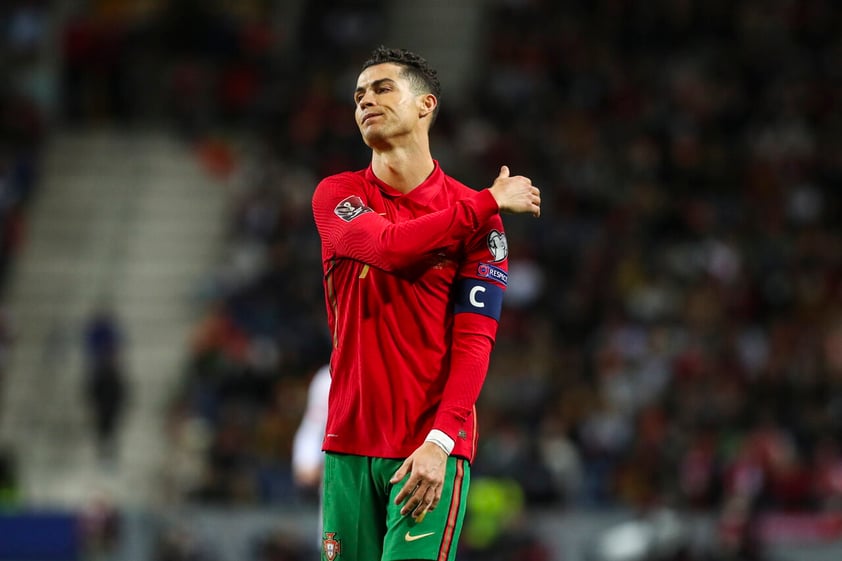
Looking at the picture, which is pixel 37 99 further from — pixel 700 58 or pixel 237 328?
pixel 700 58

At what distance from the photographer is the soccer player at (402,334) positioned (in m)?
4.52

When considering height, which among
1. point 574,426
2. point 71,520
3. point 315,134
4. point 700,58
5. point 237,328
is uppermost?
point 700,58

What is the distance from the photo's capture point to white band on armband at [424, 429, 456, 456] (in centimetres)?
451

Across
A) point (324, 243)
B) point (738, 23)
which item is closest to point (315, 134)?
point (738, 23)

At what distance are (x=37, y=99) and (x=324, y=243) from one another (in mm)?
18043

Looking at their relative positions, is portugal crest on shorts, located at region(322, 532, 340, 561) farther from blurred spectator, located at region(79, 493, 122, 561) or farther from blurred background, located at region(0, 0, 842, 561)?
blurred spectator, located at region(79, 493, 122, 561)

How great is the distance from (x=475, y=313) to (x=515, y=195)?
448mm

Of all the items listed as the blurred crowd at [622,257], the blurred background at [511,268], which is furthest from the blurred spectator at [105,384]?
the blurred crowd at [622,257]

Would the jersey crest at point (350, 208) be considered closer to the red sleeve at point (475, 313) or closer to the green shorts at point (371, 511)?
the red sleeve at point (475, 313)

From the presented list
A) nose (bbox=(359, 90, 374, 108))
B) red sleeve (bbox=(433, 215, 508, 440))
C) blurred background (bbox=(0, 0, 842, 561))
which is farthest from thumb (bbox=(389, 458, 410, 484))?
blurred background (bbox=(0, 0, 842, 561))

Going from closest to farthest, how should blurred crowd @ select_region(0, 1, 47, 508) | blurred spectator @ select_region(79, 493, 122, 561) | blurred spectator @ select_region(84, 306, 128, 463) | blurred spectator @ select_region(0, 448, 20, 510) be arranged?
blurred spectator @ select_region(79, 493, 122, 561), blurred spectator @ select_region(0, 448, 20, 510), blurred spectator @ select_region(84, 306, 128, 463), blurred crowd @ select_region(0, 1, 47, 508)

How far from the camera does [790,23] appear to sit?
19.7 m

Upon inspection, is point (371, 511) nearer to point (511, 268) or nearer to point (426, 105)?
point (426, 105)

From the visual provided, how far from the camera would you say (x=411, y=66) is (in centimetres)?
492
